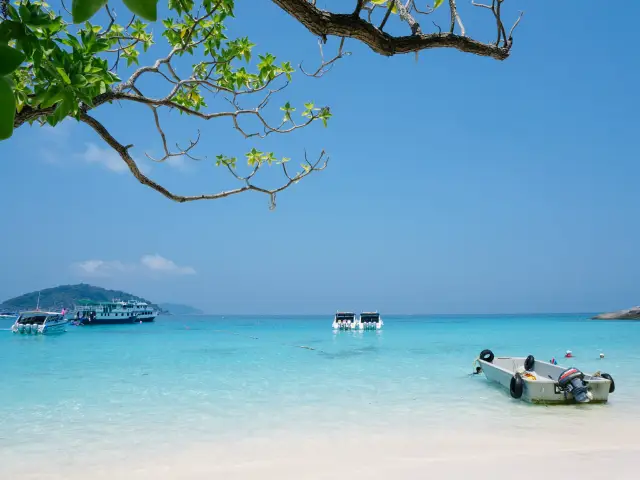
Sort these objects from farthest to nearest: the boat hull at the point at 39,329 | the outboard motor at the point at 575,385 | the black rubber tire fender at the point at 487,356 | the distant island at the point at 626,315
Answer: the distant island at the point at 626,315 → the boat hull at the point at 39,329 → the black rubber tire fender at the point at 487,356 → the outboard motor at the point at 575,385

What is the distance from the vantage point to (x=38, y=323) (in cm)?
4850

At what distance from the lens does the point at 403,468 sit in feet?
23.0

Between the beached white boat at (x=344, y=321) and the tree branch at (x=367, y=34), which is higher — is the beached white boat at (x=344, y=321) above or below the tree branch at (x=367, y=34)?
below

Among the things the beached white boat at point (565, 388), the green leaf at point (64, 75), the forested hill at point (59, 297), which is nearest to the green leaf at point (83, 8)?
the green leaf at point (64, 75)

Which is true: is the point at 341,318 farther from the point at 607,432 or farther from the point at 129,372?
the point at 607,432

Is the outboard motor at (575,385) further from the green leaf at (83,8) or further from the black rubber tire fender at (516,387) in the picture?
the green leaf at (83,8)

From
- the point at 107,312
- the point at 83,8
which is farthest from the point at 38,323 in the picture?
the point at 83,8

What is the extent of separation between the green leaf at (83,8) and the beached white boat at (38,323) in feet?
181

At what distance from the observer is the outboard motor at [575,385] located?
10.5 meters

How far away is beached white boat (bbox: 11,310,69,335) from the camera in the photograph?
48.1 m

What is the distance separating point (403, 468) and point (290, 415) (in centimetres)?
414

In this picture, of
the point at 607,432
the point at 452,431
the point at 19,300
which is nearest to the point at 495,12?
the point at 452,431

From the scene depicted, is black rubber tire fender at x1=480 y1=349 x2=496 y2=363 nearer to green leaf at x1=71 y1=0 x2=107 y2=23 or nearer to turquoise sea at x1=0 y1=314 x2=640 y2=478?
turquoise sea at x1=0 y1=314 x2=640 y2=478

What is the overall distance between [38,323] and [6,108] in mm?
56458
